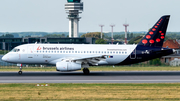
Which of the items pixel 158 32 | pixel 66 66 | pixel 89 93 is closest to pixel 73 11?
pixel 158 32

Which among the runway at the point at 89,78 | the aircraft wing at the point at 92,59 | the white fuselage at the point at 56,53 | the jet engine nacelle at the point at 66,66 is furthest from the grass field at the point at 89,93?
the white fuselage at the point at 56,53

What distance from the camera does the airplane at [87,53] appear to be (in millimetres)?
36000

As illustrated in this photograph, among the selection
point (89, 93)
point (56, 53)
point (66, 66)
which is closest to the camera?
point (89, 93)

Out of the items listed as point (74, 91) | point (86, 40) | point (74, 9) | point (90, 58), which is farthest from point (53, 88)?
point (74, 9)

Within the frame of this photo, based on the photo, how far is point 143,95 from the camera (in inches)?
833

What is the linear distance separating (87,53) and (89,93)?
15.5 meters

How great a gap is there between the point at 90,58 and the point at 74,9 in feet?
434

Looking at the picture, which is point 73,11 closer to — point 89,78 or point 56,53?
→ point 56,53

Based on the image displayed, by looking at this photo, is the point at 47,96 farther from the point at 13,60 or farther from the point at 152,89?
the point at 13,60

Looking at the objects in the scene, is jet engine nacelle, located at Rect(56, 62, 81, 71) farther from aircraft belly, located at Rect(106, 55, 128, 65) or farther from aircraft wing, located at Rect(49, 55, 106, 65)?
aircraft belly, located at Rect(106, 55, 128, 65)

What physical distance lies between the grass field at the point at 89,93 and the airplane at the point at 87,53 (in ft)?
33.2

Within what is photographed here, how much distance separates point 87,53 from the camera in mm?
37125

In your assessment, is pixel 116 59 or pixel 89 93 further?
pixel 116 59

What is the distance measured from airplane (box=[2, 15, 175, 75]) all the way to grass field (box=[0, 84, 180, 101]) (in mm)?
10128
